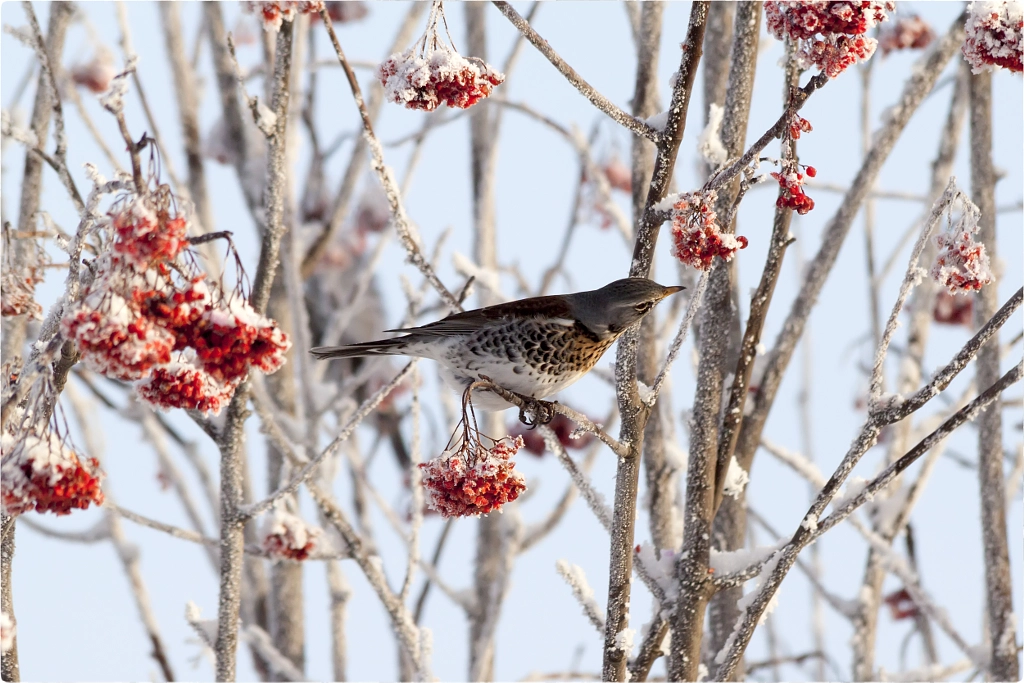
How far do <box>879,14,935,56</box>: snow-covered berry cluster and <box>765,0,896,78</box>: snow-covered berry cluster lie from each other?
2.61 meters

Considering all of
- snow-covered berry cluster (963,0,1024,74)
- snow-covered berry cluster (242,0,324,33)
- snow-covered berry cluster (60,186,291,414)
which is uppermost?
snow-covered berry cluster (242,0,324,33)

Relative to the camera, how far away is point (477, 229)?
4.27 meters

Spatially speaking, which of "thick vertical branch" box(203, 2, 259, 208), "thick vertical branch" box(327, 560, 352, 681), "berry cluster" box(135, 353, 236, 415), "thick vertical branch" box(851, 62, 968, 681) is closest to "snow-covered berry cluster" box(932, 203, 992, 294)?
"berry cluster" box(135, 353, 236, 415)

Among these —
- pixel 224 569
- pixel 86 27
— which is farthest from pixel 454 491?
pixel 86 27

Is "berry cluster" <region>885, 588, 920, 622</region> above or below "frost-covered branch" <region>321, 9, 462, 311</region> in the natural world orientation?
below

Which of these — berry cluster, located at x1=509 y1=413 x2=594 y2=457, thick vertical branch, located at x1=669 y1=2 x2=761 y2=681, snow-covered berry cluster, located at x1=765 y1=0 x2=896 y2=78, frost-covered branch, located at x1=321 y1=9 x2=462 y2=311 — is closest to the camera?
snow-covered berry cluster, located at x1=765 y1=0 x2=896 y2=78

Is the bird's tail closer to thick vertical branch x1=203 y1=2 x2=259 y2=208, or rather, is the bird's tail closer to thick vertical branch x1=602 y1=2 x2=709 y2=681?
thick vertical branch x1=602 y1=2 x2=709 y2=681

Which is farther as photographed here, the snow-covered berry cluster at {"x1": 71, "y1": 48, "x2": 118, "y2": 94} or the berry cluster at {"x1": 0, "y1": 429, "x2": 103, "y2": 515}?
the snow-covered berry cluster at {"x1": 71, "y1": 48, "x2": 118, "y2": 94}

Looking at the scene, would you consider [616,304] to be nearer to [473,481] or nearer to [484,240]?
[473,481]

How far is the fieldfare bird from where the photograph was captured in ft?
9.29

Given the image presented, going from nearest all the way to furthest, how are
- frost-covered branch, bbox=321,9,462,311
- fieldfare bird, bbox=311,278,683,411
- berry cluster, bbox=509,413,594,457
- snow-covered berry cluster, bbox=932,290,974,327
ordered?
frost-covered branch, bbox=321,9,462,311 → fieldfare bird, bbox=311,278,683,411 → berry cluster, bbox=509,413,594,457 → snow-covered berry cluster, bbox=932,290,974,327

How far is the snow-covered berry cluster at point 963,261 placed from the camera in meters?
2.01

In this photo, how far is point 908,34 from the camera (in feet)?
14.1

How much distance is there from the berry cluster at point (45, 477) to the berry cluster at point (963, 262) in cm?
163
